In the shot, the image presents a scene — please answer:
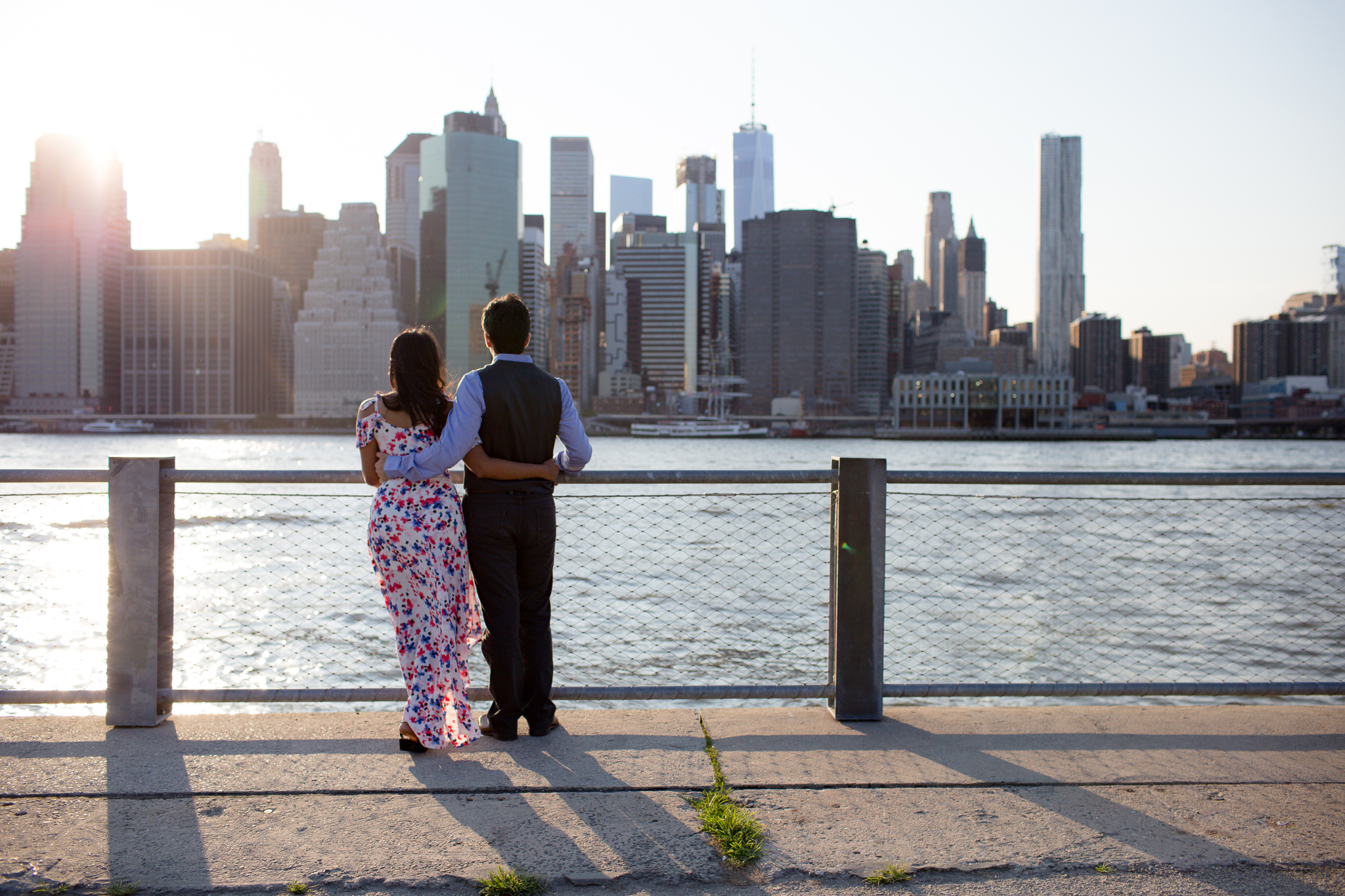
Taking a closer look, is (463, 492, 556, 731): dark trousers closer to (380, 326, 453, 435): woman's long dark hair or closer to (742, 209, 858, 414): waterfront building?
(380, 326, 453, 435): woman's long dark hair

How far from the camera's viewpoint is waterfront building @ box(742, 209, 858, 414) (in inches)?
7436

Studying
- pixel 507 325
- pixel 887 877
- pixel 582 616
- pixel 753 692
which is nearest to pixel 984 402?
pixel 582 616

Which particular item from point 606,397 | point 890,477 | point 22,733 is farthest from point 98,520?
point 606,397

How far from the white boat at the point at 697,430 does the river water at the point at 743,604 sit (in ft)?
309

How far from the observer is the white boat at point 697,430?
124125 mm

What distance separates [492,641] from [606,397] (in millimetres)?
177294

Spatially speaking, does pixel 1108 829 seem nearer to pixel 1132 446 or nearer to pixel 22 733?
pixel 22 733

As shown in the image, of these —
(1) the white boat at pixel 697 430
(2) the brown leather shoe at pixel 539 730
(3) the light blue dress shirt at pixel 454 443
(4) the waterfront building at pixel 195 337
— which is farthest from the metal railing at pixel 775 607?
(4) the waterfront building at pixel 195 337

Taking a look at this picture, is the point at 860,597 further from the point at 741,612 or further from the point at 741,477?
the point at 741,612

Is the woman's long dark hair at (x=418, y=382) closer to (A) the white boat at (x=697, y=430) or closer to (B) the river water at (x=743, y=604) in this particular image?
(B) the river water at (x=743, y=604)

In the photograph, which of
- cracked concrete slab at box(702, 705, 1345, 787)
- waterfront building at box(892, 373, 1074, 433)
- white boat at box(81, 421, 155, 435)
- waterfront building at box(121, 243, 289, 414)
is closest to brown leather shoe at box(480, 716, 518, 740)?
cracked concrete slab at box(702, 705, 1345, 787)

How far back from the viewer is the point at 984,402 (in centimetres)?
15150

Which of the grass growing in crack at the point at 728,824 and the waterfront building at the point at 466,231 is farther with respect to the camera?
the waterfront building at the point at 466,231

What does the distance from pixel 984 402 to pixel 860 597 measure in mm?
155589
